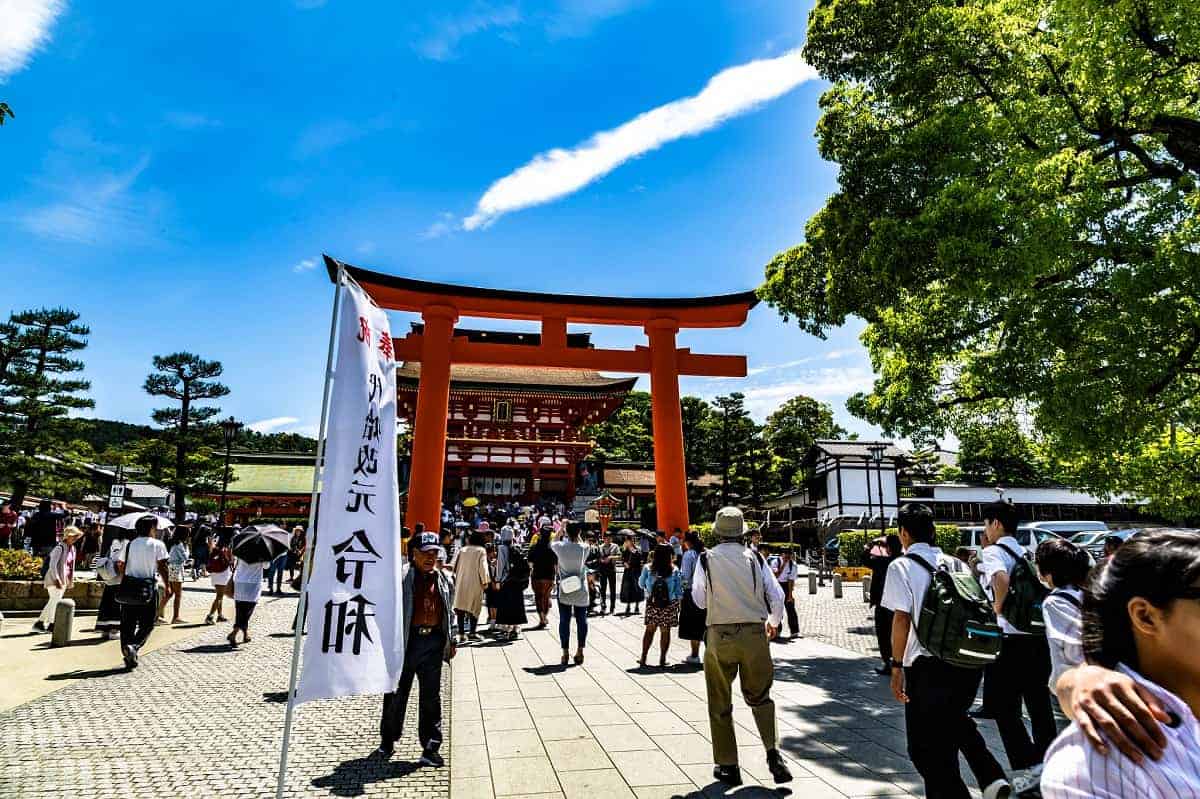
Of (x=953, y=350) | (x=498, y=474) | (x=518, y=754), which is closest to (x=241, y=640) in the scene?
(x=518, y=754)

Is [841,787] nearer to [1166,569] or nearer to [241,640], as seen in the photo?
[1166,569]

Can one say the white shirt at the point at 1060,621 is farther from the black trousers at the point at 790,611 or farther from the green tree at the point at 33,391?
the green tree at the point at 33,391

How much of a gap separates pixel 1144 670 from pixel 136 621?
833 centimetres

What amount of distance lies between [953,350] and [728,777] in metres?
6.72

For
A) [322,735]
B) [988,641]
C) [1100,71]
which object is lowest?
[322,735]

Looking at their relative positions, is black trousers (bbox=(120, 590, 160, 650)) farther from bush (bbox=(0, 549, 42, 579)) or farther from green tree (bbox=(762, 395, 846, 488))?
green tree (bbox=(762, 395, 846, 488))

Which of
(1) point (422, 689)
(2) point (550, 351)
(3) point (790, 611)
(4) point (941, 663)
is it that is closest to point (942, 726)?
(4) point (941, 663)

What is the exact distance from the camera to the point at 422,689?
4305mm

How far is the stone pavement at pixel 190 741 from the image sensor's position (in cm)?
380

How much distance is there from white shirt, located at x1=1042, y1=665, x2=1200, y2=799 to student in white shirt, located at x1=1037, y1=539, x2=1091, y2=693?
4.59 ft

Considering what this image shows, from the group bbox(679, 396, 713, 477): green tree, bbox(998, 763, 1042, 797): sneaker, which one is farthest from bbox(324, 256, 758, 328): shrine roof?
bbox(679, 396, 713, 477): green tree

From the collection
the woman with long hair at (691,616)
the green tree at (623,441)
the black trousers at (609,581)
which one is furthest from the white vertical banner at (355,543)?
the green tree at (623,441)

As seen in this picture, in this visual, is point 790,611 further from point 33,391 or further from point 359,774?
point 33,391

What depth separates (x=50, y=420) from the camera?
16.0 m
